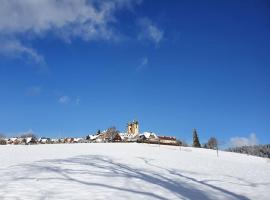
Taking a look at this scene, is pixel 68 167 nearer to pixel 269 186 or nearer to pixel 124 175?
pixel 124 175

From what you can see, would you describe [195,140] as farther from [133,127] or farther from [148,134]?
[133,127]

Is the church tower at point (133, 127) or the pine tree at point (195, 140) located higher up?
the church tower at point (133, 127)

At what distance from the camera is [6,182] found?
17.4 m

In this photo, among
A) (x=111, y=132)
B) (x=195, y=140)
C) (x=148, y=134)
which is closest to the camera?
(x=195, y=140)

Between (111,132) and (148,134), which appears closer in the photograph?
(148,134)

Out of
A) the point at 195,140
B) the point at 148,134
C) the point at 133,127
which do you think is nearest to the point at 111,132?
the point at 133,127

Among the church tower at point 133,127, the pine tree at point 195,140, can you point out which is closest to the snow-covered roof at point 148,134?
the church tower at point 133,127

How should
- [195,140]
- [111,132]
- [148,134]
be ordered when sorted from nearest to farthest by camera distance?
[195,140], [148,134], [111,132]

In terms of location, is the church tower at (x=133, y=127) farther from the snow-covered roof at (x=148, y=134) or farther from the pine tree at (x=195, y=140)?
the pine tree at (x=195, y=140)

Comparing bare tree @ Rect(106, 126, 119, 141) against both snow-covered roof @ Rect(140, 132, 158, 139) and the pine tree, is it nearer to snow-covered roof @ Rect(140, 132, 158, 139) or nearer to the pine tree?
snow-covered roof @ Rect(140, 132, 158, 139)

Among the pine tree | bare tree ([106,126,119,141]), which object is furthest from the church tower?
the pine tree

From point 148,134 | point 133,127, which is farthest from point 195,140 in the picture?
point 133,127

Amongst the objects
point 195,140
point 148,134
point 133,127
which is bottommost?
point 195,140

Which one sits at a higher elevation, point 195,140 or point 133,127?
point 133,127
